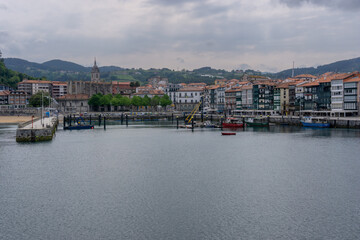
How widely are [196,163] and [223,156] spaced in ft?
18.8

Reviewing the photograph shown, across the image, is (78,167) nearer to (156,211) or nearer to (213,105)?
(156,211)

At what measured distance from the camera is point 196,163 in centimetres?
4291

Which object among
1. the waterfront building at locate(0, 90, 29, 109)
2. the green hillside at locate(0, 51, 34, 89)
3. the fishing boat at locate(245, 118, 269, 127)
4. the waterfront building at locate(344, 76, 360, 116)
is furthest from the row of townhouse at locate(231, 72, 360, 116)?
the green hillside at locate(0, 51, 34, 89)

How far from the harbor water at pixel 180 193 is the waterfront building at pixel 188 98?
121068 millimetres

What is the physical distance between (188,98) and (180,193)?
479 ft

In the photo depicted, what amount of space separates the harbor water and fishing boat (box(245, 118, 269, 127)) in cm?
3906

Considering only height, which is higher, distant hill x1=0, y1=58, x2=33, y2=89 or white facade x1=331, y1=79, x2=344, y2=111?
distant hill x1=0, y1=58, x2=33, y2=89

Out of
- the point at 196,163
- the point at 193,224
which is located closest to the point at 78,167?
the point at 196,163

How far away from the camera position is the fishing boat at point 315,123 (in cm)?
8375

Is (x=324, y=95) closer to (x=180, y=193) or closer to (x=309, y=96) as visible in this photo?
(x=309, y=96)

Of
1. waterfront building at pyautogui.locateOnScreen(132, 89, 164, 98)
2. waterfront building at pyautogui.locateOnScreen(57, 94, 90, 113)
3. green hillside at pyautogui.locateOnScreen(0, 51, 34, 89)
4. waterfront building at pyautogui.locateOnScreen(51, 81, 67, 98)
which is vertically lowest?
waterfront building at pyautogui.locateOnScreen(57, 94, 90, 113)

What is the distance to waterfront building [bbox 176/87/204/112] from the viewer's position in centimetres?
17400

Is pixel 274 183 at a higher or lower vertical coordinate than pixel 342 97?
lower

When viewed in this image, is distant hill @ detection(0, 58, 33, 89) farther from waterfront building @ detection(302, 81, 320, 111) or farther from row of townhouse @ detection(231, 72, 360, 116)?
waterfront building @ detection(302, 81, 320, 111)
